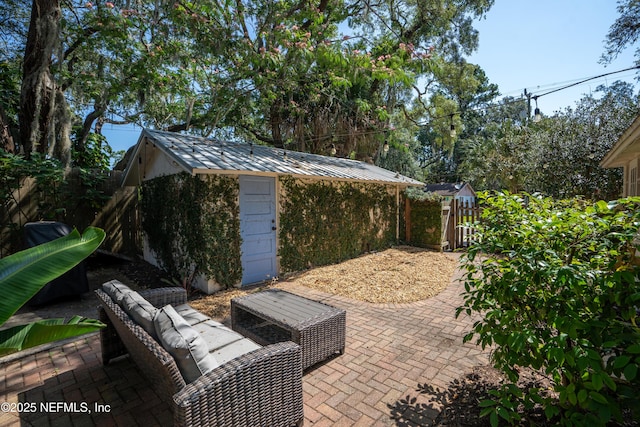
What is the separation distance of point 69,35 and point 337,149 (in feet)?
35.0

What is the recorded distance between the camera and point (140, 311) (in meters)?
2.40

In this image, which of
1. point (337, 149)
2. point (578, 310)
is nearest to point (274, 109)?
point (337, 149)

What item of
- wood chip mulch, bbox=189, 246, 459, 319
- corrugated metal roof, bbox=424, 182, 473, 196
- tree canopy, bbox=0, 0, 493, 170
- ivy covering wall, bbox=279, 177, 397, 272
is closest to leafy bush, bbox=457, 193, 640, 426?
wood chip mulch, bbox=189, 246, 459, 319

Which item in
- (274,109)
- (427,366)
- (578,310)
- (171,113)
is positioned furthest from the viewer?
(171,113)

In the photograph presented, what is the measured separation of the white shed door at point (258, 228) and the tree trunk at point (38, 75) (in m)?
5.32

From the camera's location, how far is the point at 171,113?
14141mm

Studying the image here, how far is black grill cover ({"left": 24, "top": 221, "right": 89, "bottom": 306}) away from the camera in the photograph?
17.0 feet

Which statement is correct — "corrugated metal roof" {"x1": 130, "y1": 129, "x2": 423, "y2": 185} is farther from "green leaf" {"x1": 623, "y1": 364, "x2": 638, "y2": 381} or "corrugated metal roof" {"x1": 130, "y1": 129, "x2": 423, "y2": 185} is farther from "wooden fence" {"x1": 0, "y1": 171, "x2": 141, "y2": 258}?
Result: "green leaf" {"x1": 623, "y1": 364, "x2": 638, "y2": 381}

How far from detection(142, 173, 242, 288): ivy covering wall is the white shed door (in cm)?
20

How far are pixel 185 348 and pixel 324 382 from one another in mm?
1646

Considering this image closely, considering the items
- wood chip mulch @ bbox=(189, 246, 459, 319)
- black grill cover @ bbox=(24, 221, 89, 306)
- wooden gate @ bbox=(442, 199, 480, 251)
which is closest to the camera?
black grill cover @ bbox=(24, 221, 89, 306)

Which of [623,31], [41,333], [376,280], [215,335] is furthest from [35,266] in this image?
[623,31]

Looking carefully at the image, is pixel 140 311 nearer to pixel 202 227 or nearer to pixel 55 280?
pixel 202 227

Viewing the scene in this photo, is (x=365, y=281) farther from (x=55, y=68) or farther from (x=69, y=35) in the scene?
(x=69, y=35)
